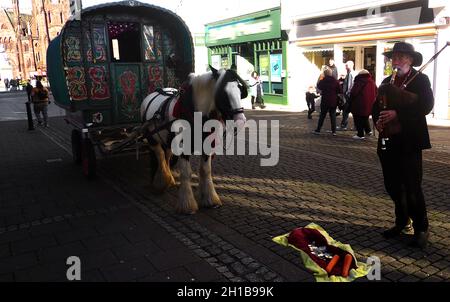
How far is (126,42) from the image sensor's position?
8.38 m

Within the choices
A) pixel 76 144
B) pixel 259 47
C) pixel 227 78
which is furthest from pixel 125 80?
pixel 259 47

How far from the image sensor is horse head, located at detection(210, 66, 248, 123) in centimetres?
457

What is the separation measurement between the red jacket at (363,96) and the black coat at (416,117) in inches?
243

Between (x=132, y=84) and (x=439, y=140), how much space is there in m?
7.69

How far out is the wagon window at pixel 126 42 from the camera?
7.95 m

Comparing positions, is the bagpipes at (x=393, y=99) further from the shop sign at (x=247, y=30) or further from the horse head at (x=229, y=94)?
the shop sign at (x=247, y=30)

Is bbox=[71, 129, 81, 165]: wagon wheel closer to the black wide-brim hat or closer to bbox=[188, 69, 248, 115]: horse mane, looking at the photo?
bbox=[188, 69, 248, 115]: horse mane

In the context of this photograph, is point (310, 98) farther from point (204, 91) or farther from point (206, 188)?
point (204, 91)

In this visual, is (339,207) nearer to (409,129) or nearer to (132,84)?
(409,129)

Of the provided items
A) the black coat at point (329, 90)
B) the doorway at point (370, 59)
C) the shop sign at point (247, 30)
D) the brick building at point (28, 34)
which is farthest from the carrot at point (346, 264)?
the brick building at point (28, 34)

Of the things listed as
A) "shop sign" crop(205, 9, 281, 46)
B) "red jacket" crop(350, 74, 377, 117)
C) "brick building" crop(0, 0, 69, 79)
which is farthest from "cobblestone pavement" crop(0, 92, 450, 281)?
"brick building" crop(0, 0, 69, 79)

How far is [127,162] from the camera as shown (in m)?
8.66

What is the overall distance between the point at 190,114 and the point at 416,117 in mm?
2688

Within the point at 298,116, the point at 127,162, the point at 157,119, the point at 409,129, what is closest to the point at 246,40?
the point at 298,116
